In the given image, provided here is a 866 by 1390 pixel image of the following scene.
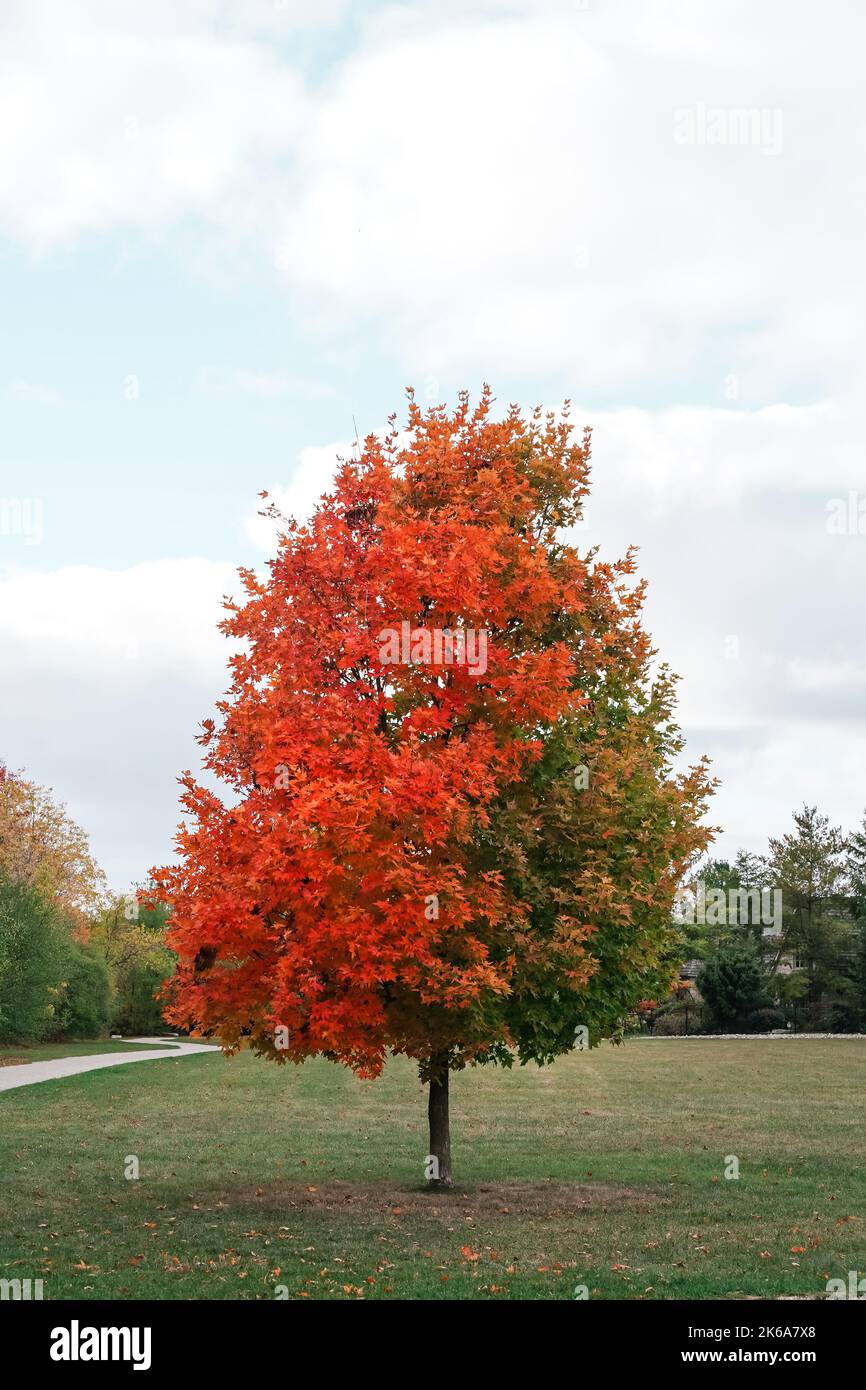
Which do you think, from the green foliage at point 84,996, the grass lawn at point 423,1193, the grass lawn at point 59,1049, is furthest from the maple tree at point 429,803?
the green foliage at point 84,996

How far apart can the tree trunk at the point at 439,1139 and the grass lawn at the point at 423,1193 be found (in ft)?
1.14

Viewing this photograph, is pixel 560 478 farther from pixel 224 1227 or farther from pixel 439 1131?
pixel 224 1227

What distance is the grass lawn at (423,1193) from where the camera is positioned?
10516 millimetres

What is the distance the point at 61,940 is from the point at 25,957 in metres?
2.54

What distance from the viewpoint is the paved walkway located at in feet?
109

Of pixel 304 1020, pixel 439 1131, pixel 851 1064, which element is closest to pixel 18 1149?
pixel 439 1131

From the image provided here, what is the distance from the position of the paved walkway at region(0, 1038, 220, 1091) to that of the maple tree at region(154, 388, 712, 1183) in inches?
787

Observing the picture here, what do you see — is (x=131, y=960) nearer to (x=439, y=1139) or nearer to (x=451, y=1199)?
(x=439, y=1139)

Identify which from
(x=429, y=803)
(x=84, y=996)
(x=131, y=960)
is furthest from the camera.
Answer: (x=131, y=960)

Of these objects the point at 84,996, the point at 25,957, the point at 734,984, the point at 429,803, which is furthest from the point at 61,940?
the point at 734,984

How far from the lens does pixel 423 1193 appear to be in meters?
15.6

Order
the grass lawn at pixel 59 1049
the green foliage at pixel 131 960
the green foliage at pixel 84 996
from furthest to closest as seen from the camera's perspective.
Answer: the green foliage at pixel 131 960 < the green foliage at pixel 84 996 < the grass lawn at pixel 59 1049

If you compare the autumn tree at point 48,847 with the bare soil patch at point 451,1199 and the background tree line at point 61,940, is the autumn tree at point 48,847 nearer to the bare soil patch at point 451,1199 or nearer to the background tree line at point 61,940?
the background tree line at point 61,940
